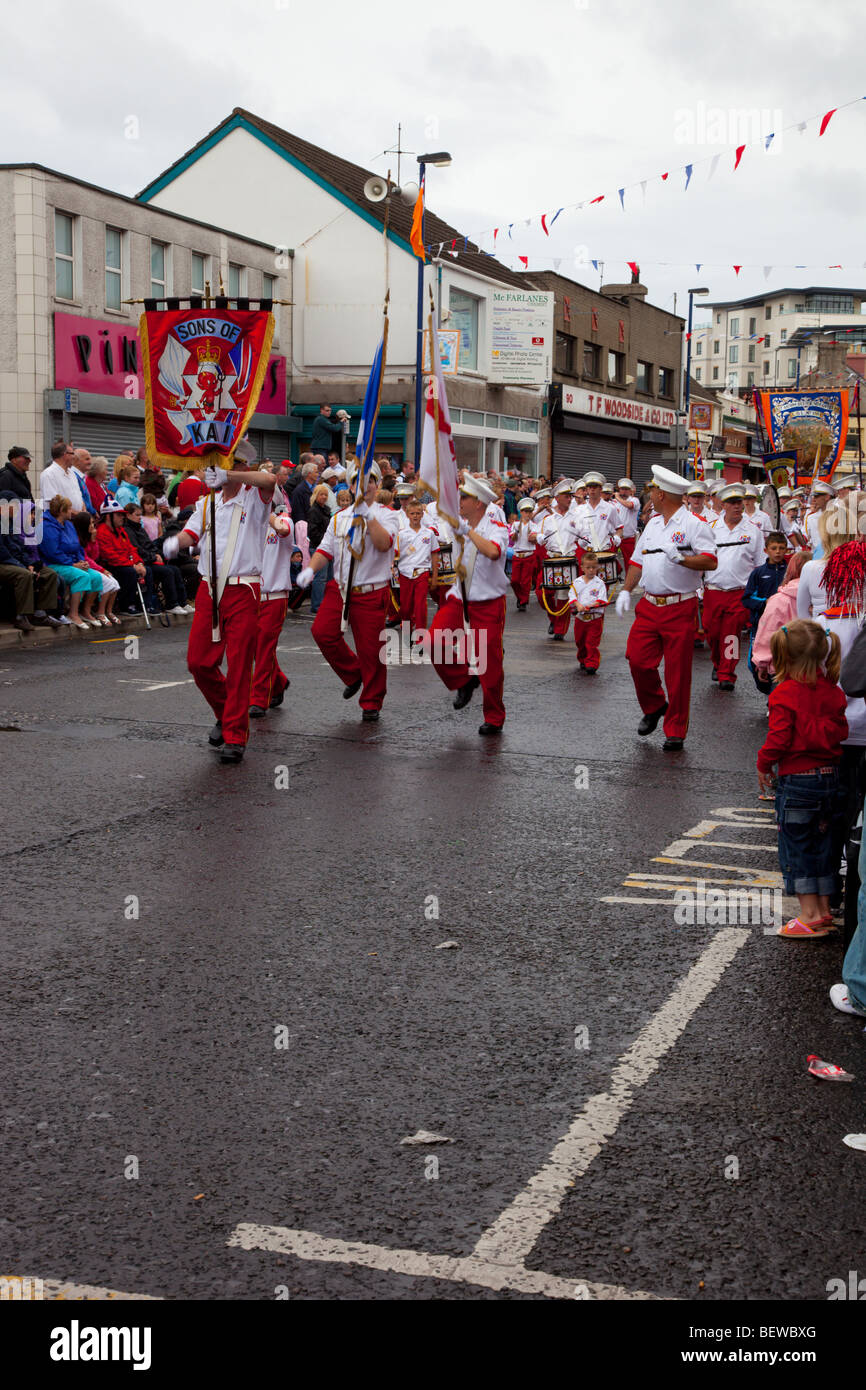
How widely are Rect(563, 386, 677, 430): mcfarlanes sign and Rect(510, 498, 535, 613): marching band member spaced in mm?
24179

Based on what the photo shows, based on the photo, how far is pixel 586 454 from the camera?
49000mm

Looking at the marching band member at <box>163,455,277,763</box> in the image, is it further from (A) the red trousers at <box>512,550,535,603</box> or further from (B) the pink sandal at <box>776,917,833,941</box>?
(A) the red trousers at <box>512,550,535,603</box>

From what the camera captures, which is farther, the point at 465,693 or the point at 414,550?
the point at 414,550

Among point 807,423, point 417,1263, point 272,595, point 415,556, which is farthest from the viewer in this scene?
point 807,423

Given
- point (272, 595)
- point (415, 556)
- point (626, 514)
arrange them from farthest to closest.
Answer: point (626, 514), point (415, 556), point (272, 595)

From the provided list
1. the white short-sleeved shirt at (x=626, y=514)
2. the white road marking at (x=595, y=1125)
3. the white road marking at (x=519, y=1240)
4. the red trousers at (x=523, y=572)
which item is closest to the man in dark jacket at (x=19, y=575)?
the white short-sleeved shirt at (x=626, y=514)

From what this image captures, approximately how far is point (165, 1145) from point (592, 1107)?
1157 millimetres

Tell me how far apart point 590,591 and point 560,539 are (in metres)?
2.79

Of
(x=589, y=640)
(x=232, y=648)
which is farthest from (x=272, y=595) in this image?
(x=589, y=640)

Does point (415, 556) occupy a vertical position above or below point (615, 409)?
below

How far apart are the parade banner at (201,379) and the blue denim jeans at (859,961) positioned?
607 centimetres

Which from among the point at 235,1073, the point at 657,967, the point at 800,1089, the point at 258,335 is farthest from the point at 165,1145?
the point at 258,335

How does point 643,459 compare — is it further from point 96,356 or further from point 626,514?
point 626,514

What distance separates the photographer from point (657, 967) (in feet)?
17.0
